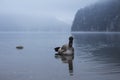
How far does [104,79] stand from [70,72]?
235 inches

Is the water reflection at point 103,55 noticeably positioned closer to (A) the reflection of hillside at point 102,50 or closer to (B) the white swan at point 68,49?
(A) the reflection of hillside at point 102,50

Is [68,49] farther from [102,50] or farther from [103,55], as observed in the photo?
[102,50]

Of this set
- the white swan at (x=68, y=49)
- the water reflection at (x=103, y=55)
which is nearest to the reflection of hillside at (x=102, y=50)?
the water reflection at (x=103, y=55)

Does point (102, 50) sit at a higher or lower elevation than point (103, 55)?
lower

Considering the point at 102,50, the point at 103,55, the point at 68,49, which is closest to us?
the point at 68,49

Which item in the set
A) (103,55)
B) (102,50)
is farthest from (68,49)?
(102,50)

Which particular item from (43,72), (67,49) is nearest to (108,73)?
(43,72)

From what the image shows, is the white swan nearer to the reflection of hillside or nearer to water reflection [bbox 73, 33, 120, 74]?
water reflection [bbox 73, 33, 120, 74]

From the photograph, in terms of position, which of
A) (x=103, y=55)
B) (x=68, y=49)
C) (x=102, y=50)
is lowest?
(x=102, y=50)

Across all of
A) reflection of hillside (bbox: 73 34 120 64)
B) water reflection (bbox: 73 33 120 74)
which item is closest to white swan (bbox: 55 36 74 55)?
water reflection (bbox: 73 33 120 74)

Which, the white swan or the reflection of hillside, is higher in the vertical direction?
the white swan

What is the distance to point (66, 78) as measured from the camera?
1096 inches

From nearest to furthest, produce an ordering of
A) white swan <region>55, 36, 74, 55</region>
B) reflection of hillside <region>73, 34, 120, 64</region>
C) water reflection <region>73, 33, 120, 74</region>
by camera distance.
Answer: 1. water reflection <region>73, 33, 120, 74</region>
2. reflection of hillside <region>73, 34, 120, 64</region>
3. white swan <region>55, 36, 74, 55</region>

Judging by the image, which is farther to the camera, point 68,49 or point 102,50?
point 102,50
